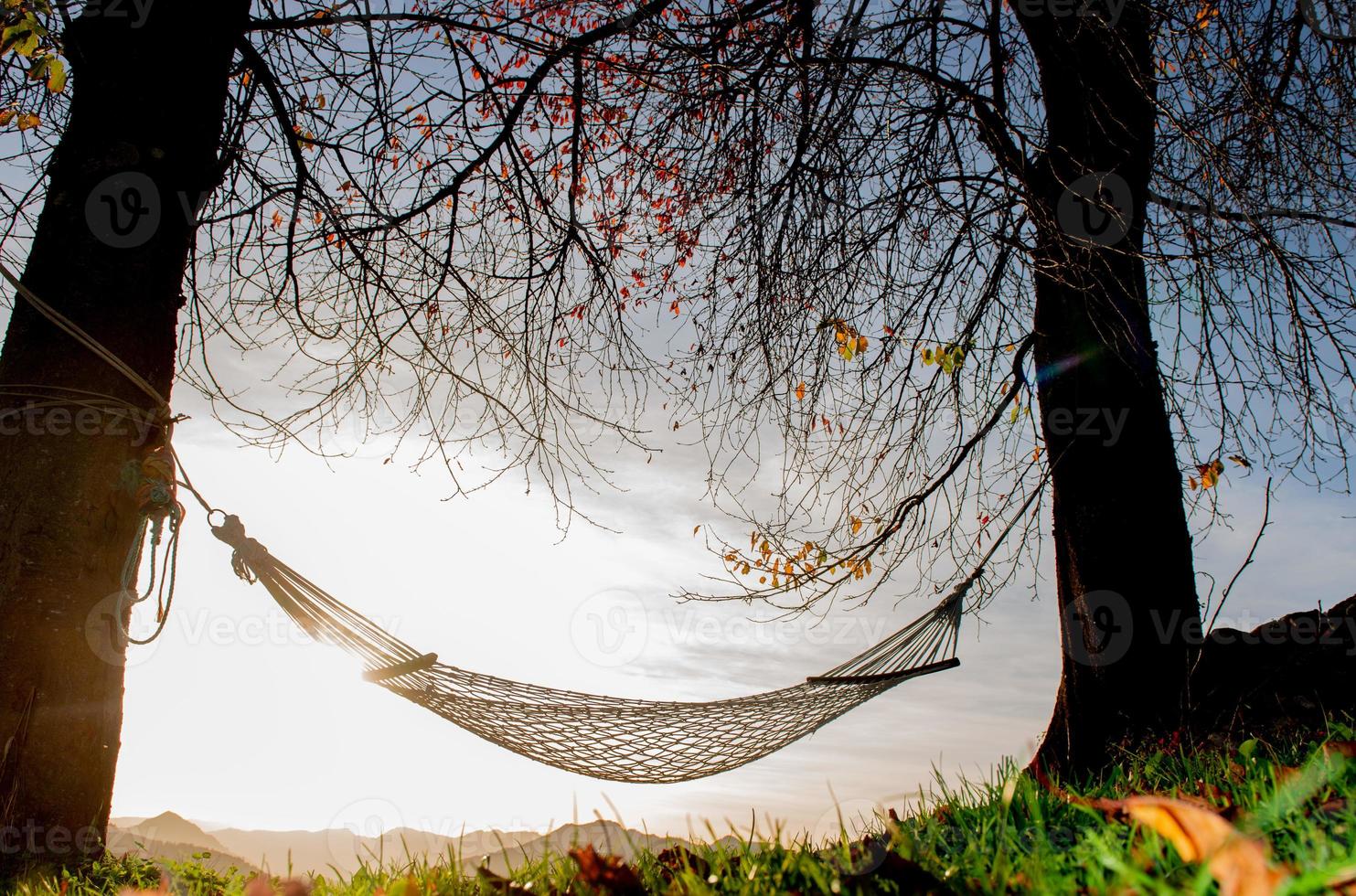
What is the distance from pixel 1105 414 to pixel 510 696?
2.27 metres

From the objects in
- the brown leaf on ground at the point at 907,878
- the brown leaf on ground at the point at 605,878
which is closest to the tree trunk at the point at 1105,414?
the brown leaf on ground at the point at 907,878

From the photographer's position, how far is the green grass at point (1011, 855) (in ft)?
3.35

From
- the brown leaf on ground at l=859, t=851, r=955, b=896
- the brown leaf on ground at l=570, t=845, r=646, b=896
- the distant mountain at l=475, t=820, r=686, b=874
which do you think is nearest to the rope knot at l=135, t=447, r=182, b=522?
the distant mountain at l=475, t=820, r=686, b=874

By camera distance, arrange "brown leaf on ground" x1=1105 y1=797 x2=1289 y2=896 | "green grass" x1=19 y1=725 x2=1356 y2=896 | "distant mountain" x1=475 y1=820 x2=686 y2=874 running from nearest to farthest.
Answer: "brown leaf on ground" x1=1105 y1=797 x2=1289 y2=896 < "green grass" x1=19 y1=725 x2=1356 y2=896 < "distant mountain" x1=475 y1=820 x2=686 y2=874

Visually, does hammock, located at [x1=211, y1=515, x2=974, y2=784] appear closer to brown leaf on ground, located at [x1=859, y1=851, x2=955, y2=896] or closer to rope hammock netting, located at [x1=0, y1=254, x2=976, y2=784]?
rope hammock netting, located at [x1=0, y1=254, x2=976, y2=784]

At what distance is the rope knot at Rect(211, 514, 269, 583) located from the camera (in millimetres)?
2438

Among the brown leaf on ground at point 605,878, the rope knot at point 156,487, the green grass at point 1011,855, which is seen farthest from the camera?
the rope knot at point 156,487

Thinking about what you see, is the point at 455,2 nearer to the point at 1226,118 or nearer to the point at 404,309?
the point at 404,309

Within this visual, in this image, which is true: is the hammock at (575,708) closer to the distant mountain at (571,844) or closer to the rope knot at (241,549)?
the rope knot at (241,549)

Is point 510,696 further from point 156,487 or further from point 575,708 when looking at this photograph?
point 156,487

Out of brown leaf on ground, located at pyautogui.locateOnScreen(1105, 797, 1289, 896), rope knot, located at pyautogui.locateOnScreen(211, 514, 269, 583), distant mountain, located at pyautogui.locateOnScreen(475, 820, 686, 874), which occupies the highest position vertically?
rope knot, located at pyautogui.locateOnScreen(211, 514, 269, 583)

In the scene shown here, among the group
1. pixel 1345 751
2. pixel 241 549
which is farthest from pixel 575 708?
pixel 1345 751

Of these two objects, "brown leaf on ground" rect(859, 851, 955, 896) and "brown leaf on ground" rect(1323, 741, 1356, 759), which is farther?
"brown leaf on ground" rect(1323, 741, 1356, 759)

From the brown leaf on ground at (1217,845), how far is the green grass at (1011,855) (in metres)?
0.03
